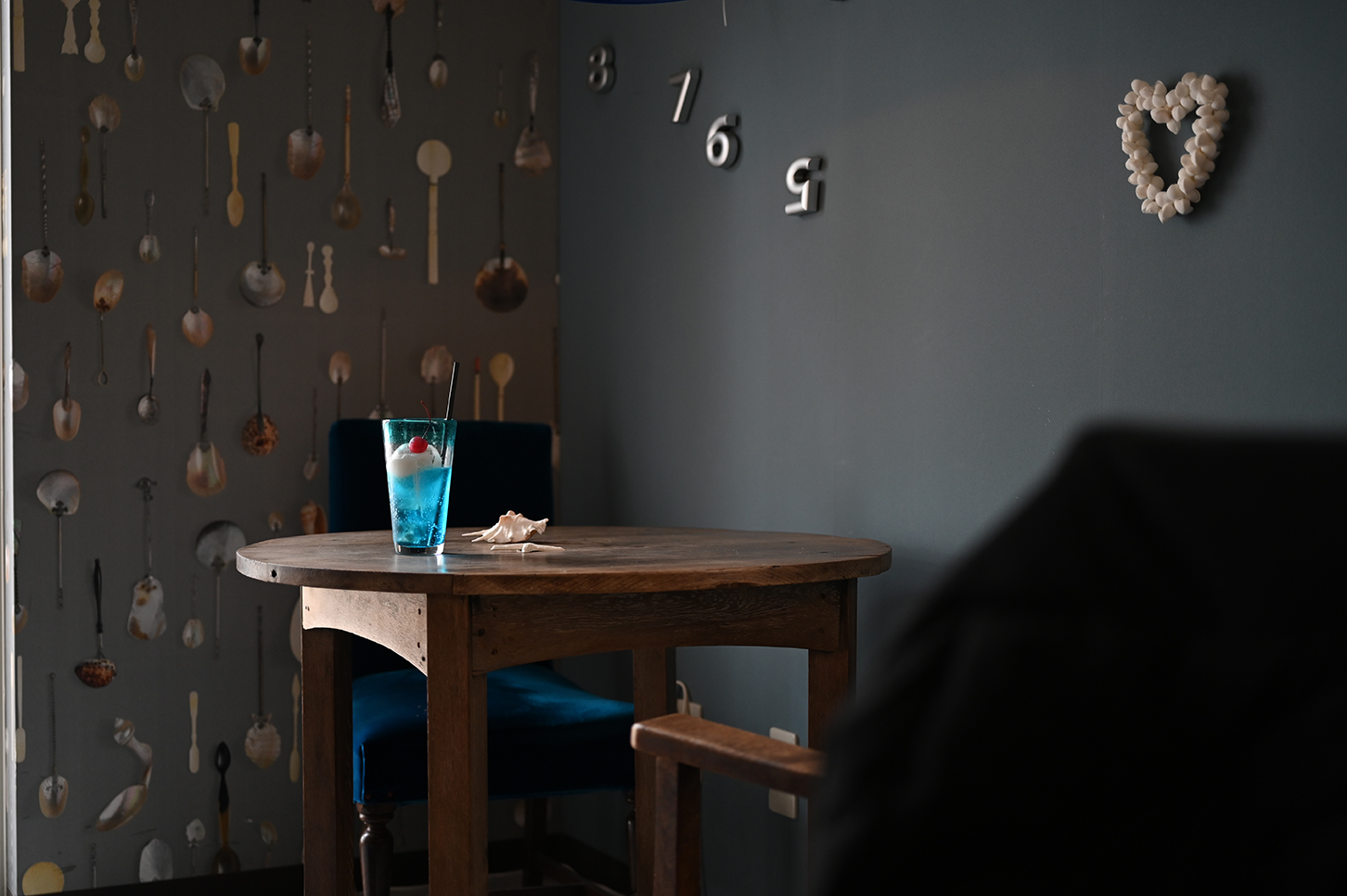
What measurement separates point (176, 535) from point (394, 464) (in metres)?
1.09

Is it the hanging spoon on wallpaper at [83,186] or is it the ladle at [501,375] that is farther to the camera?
the ladle at [501,375]

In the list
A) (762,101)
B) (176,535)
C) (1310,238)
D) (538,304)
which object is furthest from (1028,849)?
(538,304)

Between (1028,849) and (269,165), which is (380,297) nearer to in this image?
(269,165)


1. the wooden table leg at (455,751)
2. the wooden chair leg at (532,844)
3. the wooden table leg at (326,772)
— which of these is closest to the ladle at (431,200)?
the wooden table leg at (326,772)

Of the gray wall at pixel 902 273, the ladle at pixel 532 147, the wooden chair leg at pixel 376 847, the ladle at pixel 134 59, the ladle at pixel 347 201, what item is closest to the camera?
the gray wall at pixel 902 273

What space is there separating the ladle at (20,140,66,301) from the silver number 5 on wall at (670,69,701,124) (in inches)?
Answer: 50.9

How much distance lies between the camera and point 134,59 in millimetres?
2330

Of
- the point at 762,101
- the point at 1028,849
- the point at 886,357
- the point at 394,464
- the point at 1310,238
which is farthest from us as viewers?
the point at 762,101

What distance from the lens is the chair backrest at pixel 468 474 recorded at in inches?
87.5

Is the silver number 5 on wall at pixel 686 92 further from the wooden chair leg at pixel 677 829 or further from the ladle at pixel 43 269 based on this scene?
the wooden chair leg at pixel 677 829

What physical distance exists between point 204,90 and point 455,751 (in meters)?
1.71

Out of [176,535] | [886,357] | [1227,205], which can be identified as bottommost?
[176,535]

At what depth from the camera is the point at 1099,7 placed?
1588 millimetres

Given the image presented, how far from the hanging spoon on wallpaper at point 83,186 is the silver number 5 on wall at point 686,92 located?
122 centimetres
